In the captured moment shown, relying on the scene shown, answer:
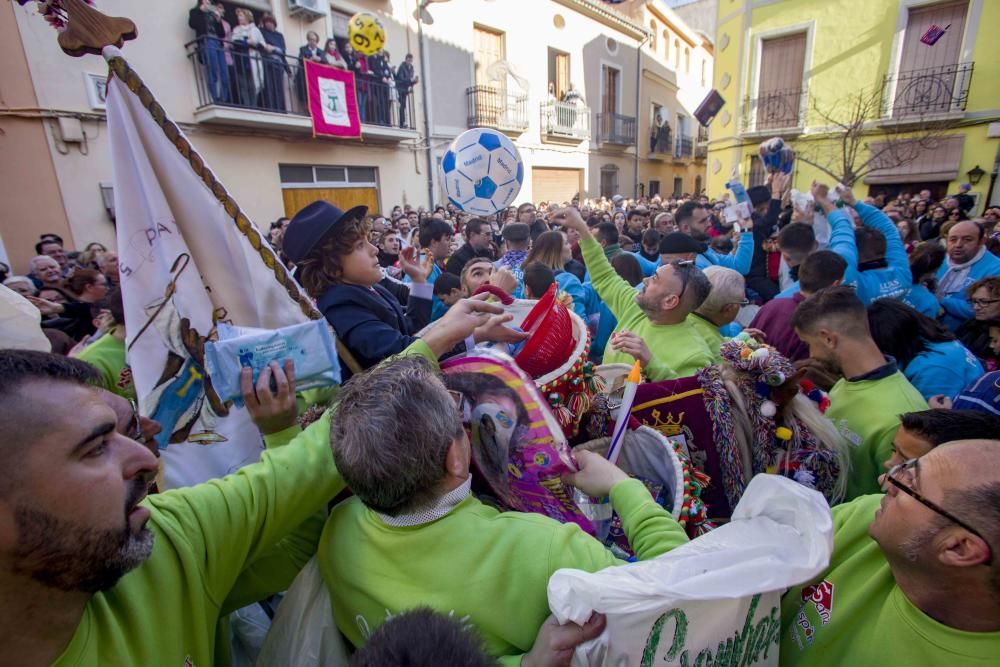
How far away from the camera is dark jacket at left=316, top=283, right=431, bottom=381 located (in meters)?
1.89

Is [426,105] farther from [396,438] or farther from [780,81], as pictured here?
[396,438]

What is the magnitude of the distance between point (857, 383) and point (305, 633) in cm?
220

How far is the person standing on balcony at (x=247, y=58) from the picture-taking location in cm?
977

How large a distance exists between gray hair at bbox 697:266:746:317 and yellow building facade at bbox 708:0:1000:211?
11.5m

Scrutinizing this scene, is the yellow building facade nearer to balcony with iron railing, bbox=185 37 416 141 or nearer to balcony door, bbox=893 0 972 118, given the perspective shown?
balcony door, bbox=893 0 972 118

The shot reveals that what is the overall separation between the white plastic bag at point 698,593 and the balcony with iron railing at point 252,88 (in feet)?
37.6

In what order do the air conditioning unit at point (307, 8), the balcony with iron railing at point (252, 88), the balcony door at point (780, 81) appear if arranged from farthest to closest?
the balcony door at point (780, 81), the air conditioning unit at point (307, 8), the balcony with iron railing at point (252, 88)

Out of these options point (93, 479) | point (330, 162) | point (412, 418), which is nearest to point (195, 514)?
point (93, 479)

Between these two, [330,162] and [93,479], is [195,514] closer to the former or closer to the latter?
[93,479]

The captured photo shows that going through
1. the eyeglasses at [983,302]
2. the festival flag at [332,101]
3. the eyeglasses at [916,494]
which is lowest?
the eyeglasses at [983,302]

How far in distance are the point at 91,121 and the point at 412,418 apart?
10.7 m

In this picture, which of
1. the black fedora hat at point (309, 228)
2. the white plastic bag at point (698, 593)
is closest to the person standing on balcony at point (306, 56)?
the black fedora hat at point (309, 228)

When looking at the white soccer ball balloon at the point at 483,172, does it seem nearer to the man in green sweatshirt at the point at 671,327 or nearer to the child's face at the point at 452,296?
the child's face at the point at 452,296

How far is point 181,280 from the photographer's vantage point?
156 cm
